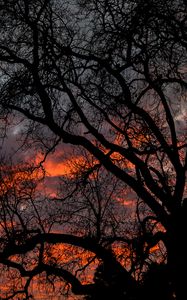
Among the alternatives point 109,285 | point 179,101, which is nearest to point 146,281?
point 109,285

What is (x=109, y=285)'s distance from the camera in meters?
11.3

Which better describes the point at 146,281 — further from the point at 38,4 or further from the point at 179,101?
the point at 38,4

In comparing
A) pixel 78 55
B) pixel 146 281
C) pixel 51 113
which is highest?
pixel 78 55

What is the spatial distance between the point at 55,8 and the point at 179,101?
4082 millimetres

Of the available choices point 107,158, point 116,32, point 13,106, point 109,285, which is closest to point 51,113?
point 13,106

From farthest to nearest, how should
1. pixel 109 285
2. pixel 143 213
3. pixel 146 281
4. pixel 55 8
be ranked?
pixel 143 213 → pixel 55 8 → pixel 109 285 → pixel 146 281

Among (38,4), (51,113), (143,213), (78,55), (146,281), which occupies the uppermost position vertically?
(38,4)

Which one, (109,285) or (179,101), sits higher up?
(179,101)

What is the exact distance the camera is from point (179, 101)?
1186 centimetres

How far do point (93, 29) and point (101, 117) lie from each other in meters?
2.31

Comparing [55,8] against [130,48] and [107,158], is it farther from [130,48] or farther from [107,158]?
[107,158]

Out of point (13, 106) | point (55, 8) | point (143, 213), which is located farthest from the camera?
point (143, 213)

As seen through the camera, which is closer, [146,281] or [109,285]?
[146,281]

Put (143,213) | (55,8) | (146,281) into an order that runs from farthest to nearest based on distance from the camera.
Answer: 1. (143,213)
2. (55,8)
3. (146,281)
